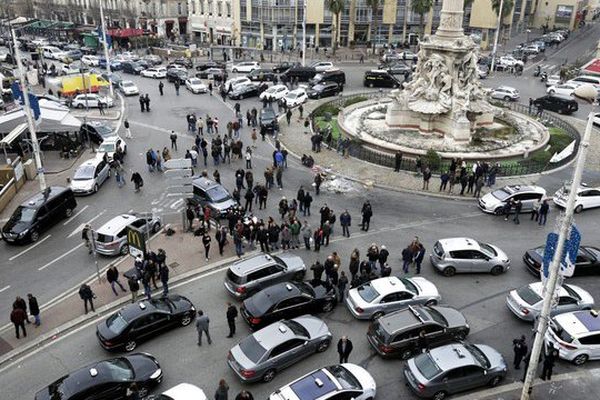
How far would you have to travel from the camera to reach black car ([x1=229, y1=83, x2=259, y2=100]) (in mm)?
51000

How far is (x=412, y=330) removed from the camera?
1731cm

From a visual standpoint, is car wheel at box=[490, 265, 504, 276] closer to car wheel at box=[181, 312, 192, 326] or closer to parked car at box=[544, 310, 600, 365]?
parked car at box=[544, 310, 600, 365]

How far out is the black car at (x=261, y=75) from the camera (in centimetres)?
5860

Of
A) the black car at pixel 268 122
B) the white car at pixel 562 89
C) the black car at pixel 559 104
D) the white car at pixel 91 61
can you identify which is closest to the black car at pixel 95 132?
the black car at pixel 268 122

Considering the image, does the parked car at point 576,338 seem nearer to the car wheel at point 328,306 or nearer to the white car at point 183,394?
the car wheel at point 328,306

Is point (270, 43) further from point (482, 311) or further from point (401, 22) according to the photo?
point (482, 311)

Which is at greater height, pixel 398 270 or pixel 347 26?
pixel 347 26

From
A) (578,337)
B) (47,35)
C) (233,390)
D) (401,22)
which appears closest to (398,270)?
(578,337)

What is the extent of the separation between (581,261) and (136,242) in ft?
58.0

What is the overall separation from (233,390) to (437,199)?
17.4m

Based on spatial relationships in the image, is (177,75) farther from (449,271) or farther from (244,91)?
(449,271)

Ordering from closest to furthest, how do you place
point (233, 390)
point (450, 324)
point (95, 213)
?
point (233, 390) → point (450, 324) → point (95, 213)

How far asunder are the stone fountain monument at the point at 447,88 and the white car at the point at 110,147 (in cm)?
1896

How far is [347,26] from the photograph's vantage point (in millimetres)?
81812
